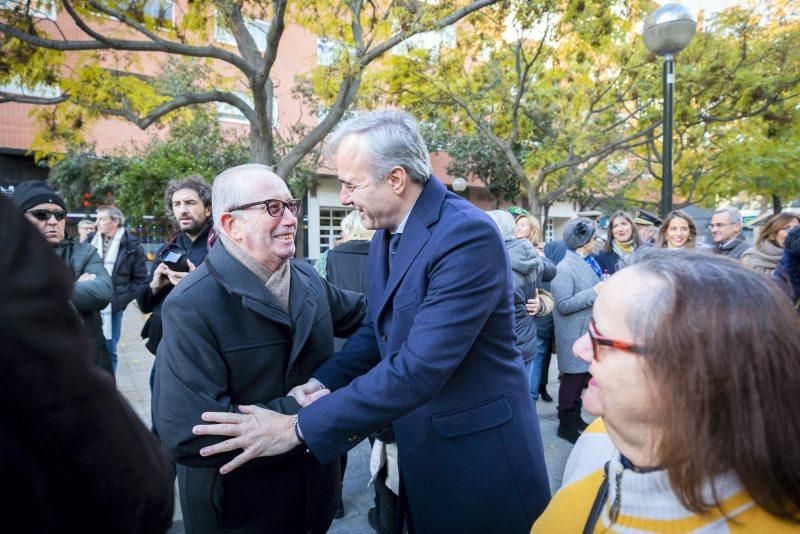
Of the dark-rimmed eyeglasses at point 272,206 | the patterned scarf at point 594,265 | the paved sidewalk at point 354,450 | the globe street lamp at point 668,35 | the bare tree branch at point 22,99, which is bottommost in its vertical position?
the paved sidewalk at point 354,450

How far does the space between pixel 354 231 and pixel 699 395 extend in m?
3.05

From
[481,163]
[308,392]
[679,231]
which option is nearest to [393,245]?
[308,392]

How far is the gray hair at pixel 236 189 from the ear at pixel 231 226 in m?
0.02

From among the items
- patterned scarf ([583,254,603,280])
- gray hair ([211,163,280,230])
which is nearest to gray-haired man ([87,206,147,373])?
gray hair ([211,163,280,230])

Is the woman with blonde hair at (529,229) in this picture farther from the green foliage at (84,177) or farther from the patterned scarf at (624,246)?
the green foliage at (84,177)

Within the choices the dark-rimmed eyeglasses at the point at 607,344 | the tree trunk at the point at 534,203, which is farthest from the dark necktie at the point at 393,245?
the tree trunk at the point at 534,203

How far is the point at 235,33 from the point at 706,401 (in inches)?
266

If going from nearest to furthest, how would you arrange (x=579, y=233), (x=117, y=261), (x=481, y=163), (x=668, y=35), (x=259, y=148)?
(x=579, y=233) → (x=668, y=35) → (x=117, y=261) → (x=259, y=148) → (x=481, y=163)

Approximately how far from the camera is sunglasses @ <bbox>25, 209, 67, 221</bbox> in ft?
11.7

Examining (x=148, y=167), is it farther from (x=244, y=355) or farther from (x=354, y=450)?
(x=244, y=355)

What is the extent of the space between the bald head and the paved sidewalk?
96 centimetres

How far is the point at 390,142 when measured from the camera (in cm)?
178

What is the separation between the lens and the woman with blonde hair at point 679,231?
4973mm

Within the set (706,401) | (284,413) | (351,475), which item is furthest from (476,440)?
(351,475)
